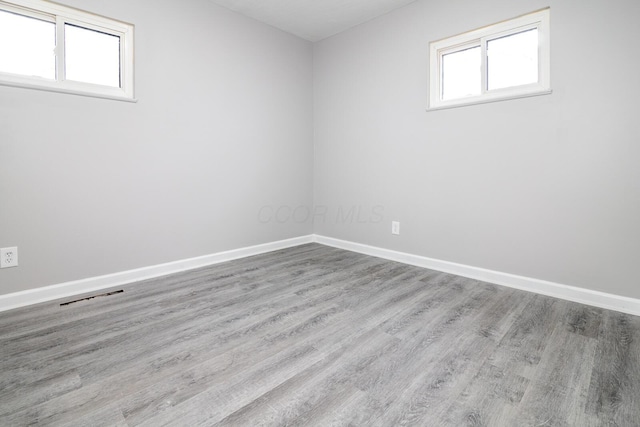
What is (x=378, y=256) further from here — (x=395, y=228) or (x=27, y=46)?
(x=27, y=46)

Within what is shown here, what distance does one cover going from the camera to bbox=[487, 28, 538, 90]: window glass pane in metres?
2.43

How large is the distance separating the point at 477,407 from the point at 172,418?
1137 millimetres

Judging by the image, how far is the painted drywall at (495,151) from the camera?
82.2 inches

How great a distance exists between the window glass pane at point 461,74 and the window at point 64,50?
2699 millimetres

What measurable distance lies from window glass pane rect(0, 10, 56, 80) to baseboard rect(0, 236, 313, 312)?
1.48 metres

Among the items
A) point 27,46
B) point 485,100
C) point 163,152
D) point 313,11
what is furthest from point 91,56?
point 485,100

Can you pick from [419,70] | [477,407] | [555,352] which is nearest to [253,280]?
[477,407]

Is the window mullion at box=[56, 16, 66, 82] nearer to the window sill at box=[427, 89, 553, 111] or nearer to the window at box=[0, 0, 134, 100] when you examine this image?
the window at box=[0, 0, 134, 100]

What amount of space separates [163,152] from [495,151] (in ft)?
9.11

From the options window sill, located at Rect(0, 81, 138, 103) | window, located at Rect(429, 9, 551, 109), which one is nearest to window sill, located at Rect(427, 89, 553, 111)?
window, located at Rect(429, 9, 551, 109)

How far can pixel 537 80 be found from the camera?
238 cm

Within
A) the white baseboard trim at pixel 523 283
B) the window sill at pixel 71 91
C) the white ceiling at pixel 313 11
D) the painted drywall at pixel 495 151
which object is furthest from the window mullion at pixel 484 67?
the window sill at pixel 71 91

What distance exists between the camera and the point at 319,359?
60.7 inches

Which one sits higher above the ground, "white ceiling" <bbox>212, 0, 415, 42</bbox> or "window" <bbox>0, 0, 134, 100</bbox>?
"white ceiling" <bbox>212, 0, 415, 42</bbox>
